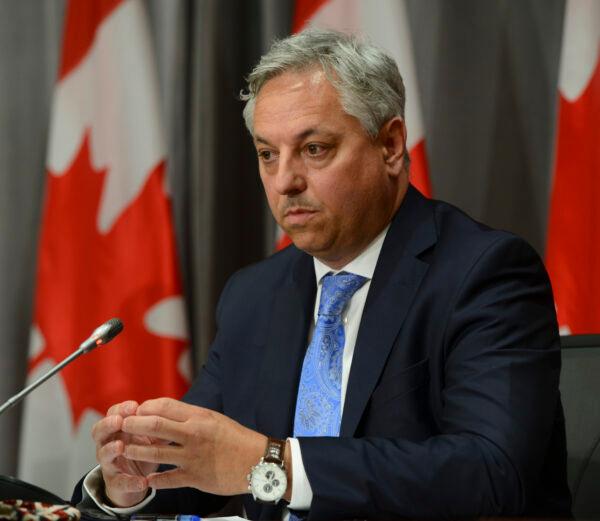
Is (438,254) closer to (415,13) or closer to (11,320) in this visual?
(415,13)

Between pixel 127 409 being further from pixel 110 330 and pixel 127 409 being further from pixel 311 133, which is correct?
Result: pixel 311 133

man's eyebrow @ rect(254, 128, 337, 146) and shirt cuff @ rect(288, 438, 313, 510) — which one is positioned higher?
man's eyebrow @ rect(254, 128, 337, 146)

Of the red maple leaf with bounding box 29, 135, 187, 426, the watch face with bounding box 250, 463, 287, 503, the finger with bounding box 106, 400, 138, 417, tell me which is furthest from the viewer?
the red maple leaf with bounding box 29, 135, 187, 426

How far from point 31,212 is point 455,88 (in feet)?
5.33

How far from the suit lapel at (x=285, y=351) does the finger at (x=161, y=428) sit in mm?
510

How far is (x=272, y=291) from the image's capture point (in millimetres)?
2422

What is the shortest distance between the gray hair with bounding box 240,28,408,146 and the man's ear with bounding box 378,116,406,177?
0.11 ft

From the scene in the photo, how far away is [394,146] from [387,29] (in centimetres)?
113

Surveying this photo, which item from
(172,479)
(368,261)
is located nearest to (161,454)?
(172,479)

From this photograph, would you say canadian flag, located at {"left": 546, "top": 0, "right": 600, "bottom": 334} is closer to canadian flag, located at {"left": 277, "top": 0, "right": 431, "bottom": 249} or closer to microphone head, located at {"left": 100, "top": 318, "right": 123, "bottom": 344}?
canadian flag, located at {"left": 277, "top": 0, "right": 431, "bottom": 249}

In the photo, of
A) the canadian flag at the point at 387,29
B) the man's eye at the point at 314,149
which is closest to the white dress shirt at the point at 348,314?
the man's eye at the point at 314,149

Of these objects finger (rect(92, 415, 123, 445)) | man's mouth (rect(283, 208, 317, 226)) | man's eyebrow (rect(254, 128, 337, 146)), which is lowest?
finger (rect(92, 415, 123, 445))

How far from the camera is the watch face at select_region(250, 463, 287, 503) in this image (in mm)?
1627

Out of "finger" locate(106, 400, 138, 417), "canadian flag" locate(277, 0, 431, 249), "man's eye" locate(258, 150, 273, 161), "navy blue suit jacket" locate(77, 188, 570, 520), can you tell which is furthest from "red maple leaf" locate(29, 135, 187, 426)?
"finger" locate(106, 400, 138, 417)
